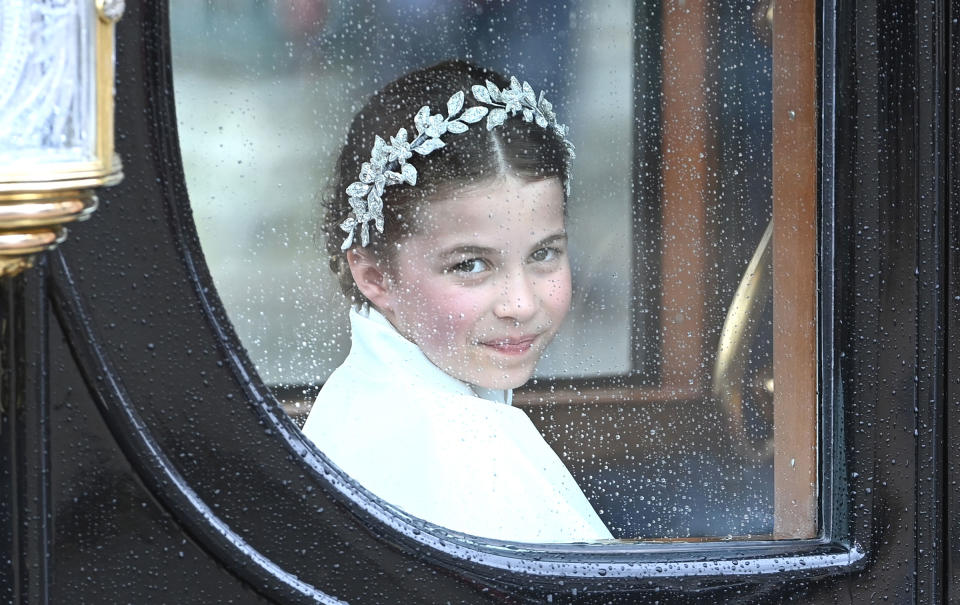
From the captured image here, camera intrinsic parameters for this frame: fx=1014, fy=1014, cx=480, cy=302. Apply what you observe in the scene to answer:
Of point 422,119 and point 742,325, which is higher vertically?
point 422,119

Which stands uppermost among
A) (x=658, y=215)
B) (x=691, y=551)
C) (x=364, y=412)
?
(x=658, y=215)

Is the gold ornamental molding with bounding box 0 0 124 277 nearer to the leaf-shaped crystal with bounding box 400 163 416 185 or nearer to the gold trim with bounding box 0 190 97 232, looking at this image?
the gold trim with bounding box 0 190 97 232

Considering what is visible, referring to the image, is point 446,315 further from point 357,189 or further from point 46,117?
point 46,117

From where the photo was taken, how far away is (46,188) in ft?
1.26

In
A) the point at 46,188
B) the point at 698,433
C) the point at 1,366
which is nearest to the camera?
the point at 46,188

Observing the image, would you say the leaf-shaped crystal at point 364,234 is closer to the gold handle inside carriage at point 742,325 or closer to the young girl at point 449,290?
the young girl at point 449,290

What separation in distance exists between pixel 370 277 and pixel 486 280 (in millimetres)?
66

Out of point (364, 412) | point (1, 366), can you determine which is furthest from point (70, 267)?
point (364, 412)

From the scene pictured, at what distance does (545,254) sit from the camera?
1.94ft

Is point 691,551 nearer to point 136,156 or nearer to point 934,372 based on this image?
point 934,372

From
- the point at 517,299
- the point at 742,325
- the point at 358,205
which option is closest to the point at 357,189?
the point at 358,205

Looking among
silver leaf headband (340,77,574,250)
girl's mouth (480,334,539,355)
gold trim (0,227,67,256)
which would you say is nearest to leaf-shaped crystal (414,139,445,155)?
silver leaf headband (340,77,574,250)

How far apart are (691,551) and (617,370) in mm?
121

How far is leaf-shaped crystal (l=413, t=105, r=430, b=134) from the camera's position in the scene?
567 millimetres
